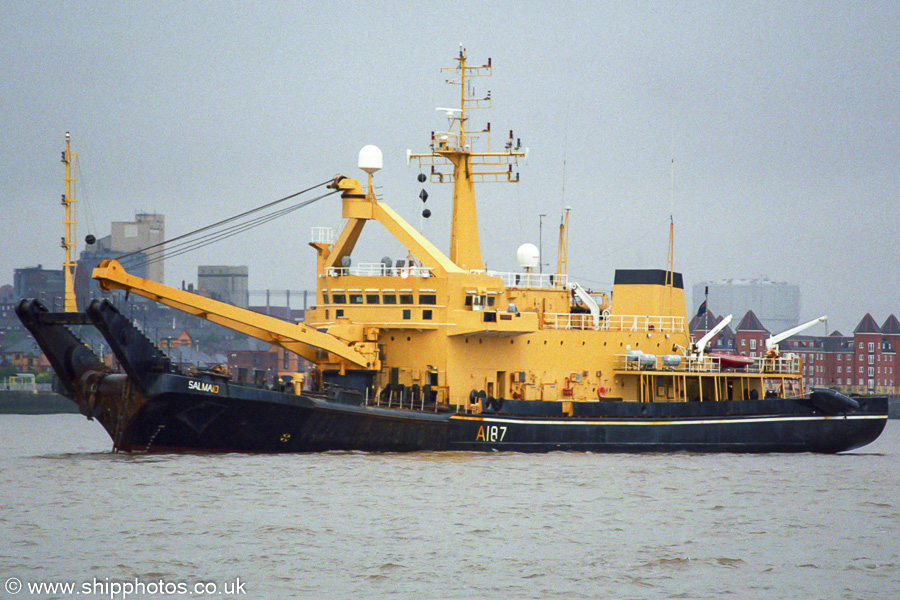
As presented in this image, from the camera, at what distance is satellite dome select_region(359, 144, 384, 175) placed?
34.4 metres

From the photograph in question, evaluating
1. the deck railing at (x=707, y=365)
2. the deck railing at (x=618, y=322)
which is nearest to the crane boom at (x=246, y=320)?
the deck railing at (x=618, y=322)

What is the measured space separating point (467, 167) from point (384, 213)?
3.92m

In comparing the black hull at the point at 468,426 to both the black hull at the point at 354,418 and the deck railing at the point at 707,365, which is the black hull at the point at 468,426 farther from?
the deck railing at the point at 707,365

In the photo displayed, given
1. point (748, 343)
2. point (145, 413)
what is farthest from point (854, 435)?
point (748, 343)

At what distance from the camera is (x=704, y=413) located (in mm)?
36719

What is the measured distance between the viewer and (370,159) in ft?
113

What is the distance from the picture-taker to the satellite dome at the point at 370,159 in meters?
34.4

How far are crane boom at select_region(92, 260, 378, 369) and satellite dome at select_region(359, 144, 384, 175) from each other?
4934mm

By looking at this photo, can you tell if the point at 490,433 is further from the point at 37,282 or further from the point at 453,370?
the point at 37,282

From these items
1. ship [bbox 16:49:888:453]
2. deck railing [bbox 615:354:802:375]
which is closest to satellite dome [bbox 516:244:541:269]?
ship [bbox 16:49:888:453]

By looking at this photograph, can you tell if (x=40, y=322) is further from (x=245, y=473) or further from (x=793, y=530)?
(x=793, y=530)

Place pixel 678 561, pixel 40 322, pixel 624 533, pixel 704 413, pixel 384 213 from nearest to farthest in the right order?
pixel 678 561
pixel 624 533
pixel 40 322
pixel 384 213
pixel 704 413

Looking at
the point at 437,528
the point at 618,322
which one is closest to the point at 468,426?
the point at 618,322

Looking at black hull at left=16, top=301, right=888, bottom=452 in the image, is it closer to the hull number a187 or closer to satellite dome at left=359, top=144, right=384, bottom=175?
the hull number a187
